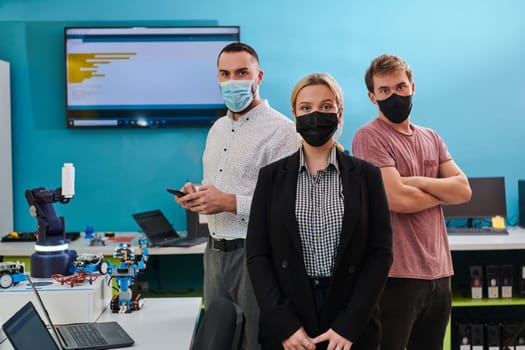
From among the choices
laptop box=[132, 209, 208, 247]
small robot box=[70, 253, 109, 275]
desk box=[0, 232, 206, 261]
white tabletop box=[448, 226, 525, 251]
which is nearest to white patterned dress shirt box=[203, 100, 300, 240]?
small robot box=[70, 253, 109, 275]

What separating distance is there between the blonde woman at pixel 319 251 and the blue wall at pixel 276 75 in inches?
99.9

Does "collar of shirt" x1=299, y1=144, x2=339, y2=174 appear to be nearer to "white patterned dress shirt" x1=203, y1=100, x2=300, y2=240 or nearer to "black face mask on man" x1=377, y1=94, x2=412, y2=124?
"white patterned dress shirt" x1=203, y1=100, x2=300, y2=240

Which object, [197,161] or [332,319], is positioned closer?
[332,319]

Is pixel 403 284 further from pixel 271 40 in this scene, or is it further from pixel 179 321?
pixel 271 40

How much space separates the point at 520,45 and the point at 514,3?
1.02 ft

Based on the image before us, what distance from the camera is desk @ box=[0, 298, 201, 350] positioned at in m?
2.23

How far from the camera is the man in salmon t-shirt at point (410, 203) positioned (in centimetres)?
235

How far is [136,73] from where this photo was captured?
453 cm

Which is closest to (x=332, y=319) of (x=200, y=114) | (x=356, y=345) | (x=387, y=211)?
(x=356, y=345)

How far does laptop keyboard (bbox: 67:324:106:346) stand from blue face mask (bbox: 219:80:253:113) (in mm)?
1014

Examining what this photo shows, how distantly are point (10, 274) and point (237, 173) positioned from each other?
959 mm

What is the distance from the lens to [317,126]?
2.13 m

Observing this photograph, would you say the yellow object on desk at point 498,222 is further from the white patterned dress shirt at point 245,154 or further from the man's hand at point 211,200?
the man's hand at point 211,200

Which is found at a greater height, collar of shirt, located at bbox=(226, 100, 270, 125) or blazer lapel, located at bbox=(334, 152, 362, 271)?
collar of shirt, located at bbox=(226, 100, 270, 125)
